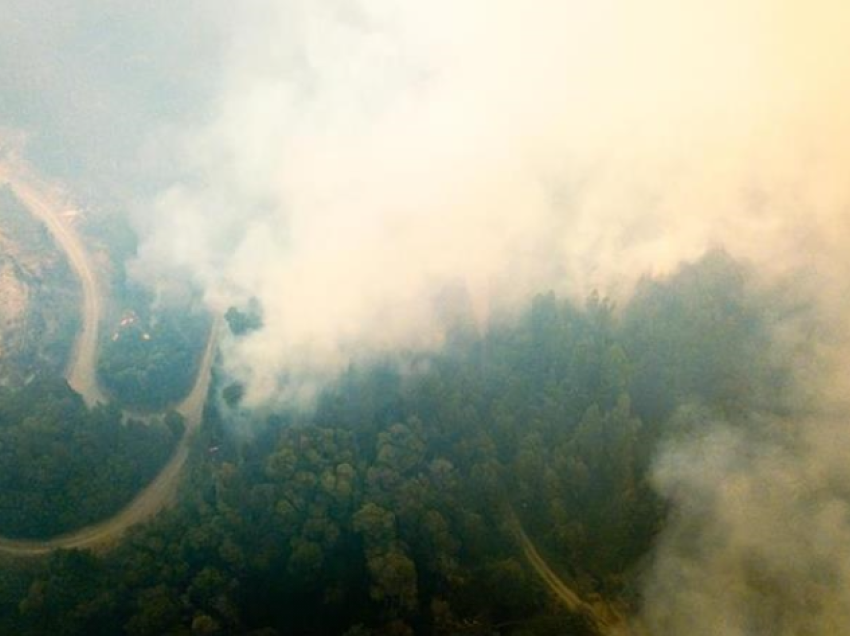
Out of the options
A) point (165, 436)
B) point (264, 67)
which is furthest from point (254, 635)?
point (264, 67)

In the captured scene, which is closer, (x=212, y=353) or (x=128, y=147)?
(x=212, y=353)

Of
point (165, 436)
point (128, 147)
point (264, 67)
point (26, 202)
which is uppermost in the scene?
point (264, 67)

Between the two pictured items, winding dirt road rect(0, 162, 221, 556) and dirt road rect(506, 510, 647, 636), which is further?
winding dirt road rect(0, 162, 221, 556)

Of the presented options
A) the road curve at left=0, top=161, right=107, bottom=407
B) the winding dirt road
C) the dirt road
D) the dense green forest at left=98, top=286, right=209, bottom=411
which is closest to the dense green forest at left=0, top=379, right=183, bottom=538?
the winding dirt road

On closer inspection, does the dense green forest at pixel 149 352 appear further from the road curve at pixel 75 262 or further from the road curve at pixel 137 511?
the road curve at pixel 137 511

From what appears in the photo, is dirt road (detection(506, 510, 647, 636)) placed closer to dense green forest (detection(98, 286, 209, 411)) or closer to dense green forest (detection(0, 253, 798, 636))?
dense green forest (detection(0, 253, 798, 636))

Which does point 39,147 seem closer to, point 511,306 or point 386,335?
point 386,335

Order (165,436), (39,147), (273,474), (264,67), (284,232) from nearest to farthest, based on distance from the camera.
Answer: (273,474), (165,436), (284,232), (39,147), (264,67)

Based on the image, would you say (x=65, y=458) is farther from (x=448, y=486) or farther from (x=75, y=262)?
(x=448, y=486)
